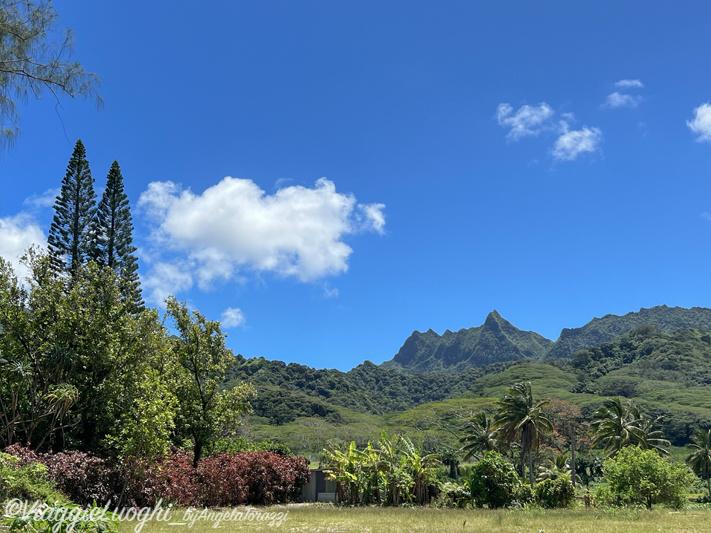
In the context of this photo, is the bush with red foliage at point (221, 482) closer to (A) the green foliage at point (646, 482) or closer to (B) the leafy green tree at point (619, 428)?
(A) the green foliage at point (646, 482)

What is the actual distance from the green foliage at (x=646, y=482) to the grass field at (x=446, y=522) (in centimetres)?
400

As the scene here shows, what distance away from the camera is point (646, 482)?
21.2 meters

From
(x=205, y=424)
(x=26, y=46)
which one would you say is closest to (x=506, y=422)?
(x=205, y=424)

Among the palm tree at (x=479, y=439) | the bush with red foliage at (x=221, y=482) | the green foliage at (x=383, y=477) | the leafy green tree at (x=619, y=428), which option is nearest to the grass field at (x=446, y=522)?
the bush with red foliage at (x=221, y=482)

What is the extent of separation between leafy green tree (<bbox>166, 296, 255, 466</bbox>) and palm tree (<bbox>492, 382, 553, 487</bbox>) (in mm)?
22456

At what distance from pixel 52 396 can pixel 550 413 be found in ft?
187

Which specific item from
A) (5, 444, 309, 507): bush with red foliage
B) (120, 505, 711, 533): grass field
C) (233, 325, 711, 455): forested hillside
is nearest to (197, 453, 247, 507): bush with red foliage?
(5, 444, 309, 507): bush with red foliage

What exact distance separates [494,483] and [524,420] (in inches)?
714

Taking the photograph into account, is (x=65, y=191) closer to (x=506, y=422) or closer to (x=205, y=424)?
(x=205, y=424)

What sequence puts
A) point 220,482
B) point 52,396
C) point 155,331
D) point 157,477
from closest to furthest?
point 52,396 < point 157,477 < point 220,482 < point 155,331

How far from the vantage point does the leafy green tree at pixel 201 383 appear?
866 inches

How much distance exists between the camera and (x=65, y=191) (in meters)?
32.7

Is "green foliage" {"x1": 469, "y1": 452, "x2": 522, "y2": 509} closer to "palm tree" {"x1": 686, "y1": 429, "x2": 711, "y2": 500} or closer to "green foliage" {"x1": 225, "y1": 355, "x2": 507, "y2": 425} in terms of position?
"palm tree" {"x1": 686, "y1": 429, "x2": 711, "y2": 500}

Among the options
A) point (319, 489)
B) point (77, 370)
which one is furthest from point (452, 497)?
point (77, 370)
